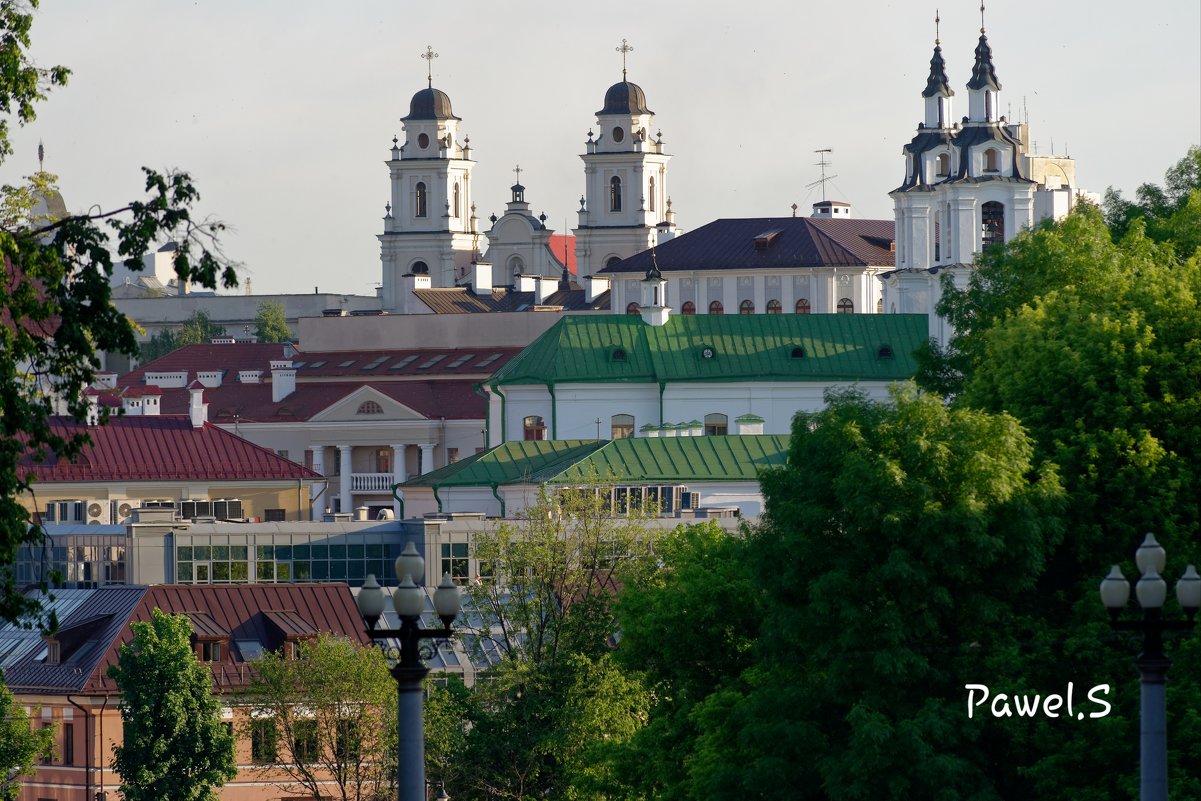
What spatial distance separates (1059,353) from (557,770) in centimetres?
1700

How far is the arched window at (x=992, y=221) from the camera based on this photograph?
342 ft

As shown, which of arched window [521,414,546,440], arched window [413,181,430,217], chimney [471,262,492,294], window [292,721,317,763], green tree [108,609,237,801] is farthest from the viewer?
arched window [413,181,430,217]

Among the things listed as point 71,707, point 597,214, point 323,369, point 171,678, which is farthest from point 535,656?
point 597,214

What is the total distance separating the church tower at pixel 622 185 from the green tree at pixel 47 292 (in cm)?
16413

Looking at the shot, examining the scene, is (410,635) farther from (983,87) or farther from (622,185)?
(622,185)

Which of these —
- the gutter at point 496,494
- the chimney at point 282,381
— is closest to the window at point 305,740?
the gutter at point 496,494

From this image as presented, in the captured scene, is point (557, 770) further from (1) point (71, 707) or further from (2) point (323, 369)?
(2) point (323, 369)

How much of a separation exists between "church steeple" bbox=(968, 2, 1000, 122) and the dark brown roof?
4682cm

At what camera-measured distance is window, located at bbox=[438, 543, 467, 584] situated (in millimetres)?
78562

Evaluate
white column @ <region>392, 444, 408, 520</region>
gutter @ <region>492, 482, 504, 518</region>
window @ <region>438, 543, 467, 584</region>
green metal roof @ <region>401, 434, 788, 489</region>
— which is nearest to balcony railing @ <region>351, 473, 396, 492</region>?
white column @ <region>392, 444, 408, 520</region>

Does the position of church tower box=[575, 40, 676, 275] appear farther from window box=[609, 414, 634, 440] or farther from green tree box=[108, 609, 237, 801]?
green tree box=[108, 609, 237, 801]

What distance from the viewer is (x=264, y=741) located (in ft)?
193

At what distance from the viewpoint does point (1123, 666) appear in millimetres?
34594

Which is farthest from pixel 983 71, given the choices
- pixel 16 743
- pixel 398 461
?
pixel 16 743
